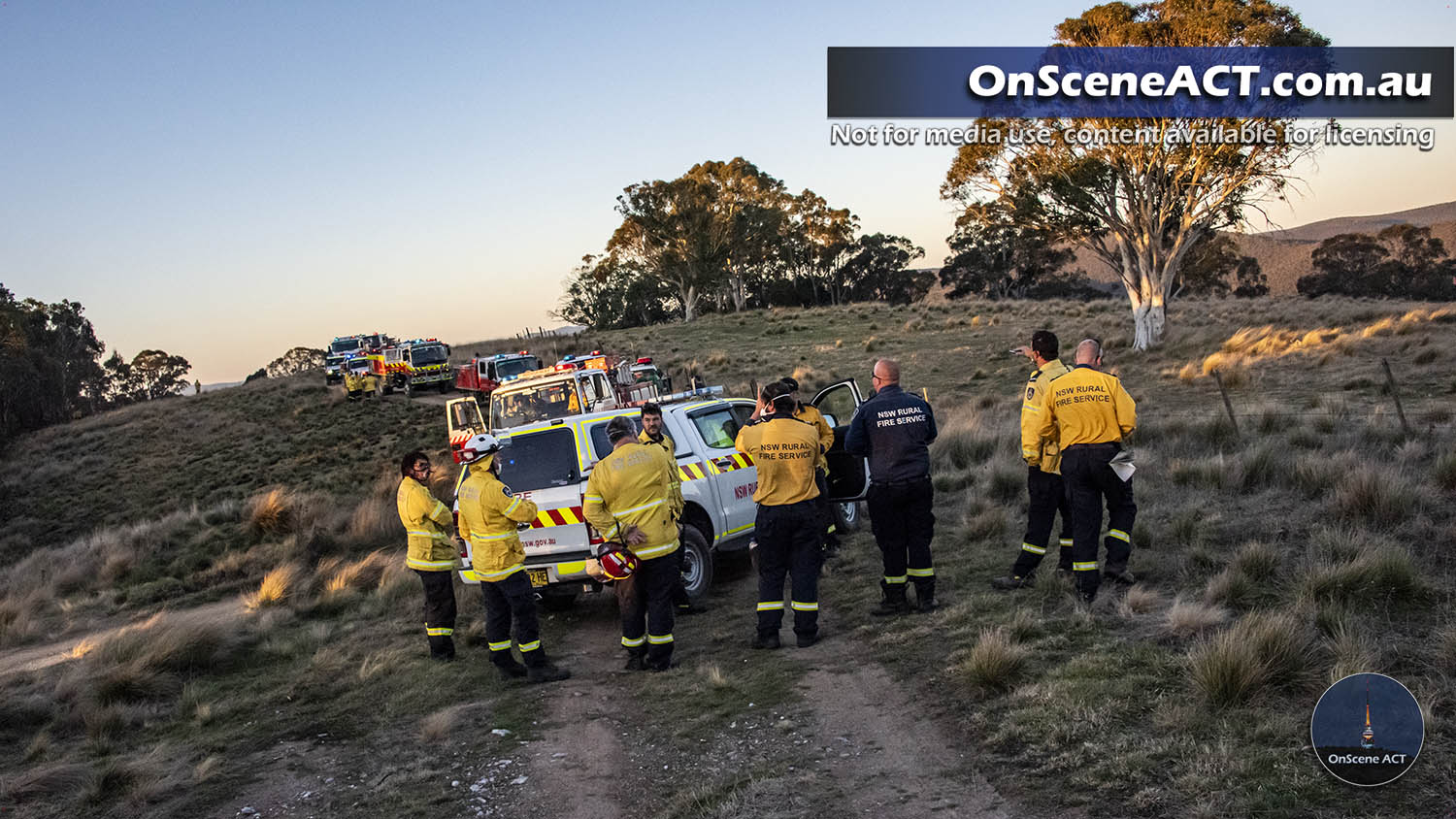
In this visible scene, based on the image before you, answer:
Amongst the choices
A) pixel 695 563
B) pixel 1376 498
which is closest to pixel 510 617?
pixel 695 563

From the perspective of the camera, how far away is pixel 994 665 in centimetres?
597

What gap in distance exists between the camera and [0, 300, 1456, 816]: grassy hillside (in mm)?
4945

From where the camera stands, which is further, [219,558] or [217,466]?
[217,466]

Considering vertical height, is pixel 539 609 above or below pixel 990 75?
below

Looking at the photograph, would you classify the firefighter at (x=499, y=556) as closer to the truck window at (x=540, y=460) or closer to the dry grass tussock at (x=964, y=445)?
the truck window at (x=540, y=460)

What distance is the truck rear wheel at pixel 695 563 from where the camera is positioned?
29.6 ft

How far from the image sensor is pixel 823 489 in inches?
317

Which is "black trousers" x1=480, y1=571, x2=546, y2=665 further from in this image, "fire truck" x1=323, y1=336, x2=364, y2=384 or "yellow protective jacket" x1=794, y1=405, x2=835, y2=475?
"fire truck" x1=323, y1=336, x2=364, y2=384

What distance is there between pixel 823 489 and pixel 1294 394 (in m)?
13.6

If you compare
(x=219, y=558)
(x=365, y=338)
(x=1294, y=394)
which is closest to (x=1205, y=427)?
(x=1294, y=394)

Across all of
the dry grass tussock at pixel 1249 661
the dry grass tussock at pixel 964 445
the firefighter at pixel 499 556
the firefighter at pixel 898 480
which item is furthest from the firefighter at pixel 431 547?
the dry grass tussock at pixel 964 445

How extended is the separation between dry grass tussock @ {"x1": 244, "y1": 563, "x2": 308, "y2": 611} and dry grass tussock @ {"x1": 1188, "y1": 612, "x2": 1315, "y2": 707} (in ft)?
31.9

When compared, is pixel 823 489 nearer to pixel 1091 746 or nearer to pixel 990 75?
pixel 1091 746

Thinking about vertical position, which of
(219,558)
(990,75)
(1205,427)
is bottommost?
(219,558)
